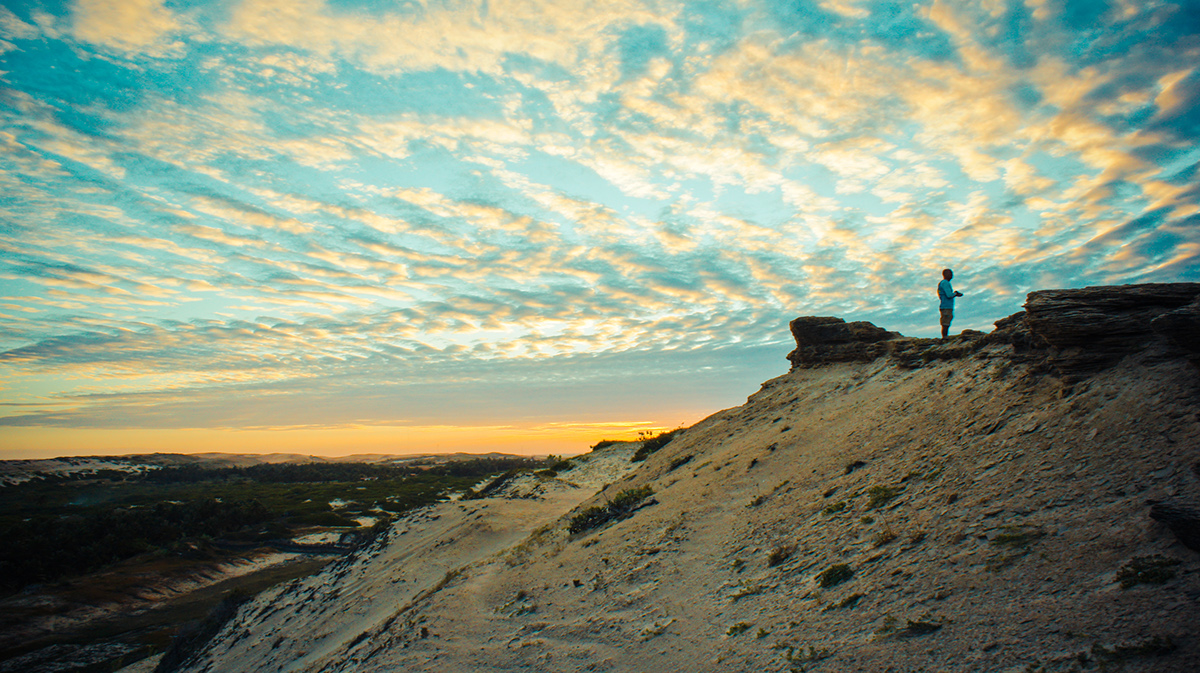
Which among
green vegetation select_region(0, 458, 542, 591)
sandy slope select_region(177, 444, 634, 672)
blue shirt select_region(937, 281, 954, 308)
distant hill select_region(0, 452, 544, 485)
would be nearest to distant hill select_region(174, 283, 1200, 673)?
sandy slope select_region(177, 444, 634, 672)

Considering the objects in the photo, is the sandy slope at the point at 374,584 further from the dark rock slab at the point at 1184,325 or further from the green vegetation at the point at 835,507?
the dark rock slab at the point at 1184,325

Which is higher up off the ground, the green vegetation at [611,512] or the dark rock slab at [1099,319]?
the dark rock slab at [1099,319]

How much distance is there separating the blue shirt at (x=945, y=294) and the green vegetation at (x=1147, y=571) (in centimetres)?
1240

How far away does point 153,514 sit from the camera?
40781 millimetres

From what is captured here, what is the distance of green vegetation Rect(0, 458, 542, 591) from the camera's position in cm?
3108

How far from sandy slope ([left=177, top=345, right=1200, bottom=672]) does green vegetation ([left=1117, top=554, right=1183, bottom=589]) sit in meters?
0.08

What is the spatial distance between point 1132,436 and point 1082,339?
2.78 m

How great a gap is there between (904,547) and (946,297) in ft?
38.1

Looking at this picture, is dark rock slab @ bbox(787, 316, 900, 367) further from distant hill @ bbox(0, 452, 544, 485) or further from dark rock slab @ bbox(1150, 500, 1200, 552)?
distant hill @ bbox(0, 452, 544, 485)

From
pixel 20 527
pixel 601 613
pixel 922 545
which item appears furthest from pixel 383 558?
pixel 20 527

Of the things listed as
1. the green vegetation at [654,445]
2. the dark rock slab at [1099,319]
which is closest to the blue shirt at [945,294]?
the dark rock slab at [1099,319]

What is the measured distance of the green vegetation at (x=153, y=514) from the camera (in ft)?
102

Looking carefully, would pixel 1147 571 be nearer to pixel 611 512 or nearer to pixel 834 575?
pixel 834 575

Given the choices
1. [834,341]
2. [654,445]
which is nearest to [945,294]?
[834,341]
